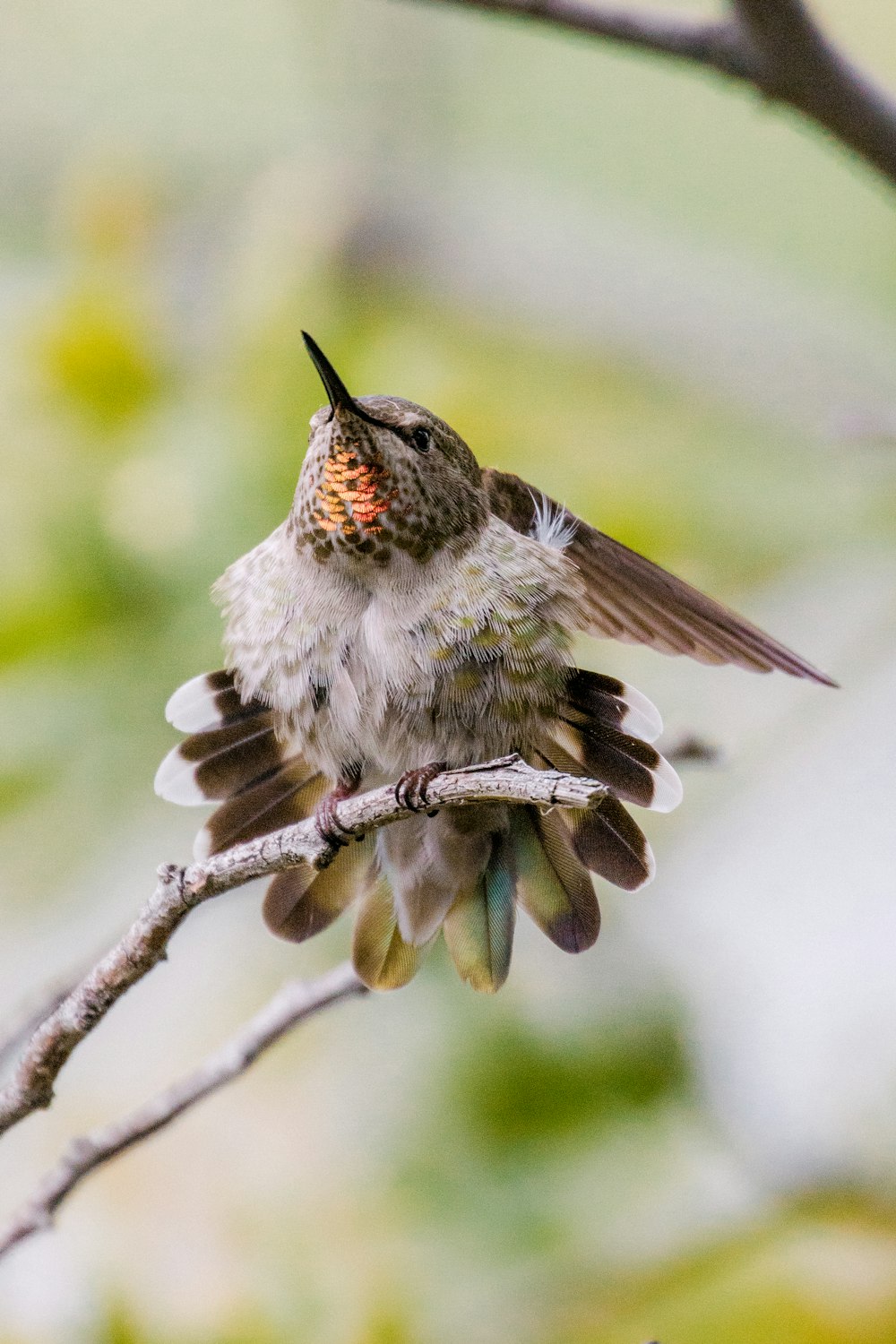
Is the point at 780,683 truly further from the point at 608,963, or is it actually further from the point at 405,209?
the point at 405,209

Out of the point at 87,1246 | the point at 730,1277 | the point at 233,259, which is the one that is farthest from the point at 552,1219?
the point at 233,259

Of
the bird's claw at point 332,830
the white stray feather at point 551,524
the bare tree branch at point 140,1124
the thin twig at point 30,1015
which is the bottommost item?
the bare tree branch at point 140,1124

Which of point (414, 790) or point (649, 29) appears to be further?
point (649, 29)

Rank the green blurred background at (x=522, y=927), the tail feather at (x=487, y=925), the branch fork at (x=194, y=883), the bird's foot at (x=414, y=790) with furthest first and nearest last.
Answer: the green blurred background at (x=522, y=927) → the tail feather at (x=487, y=925) → the bird's foot at (x=414, y=790) → the branch fork at (x=194, y=883)

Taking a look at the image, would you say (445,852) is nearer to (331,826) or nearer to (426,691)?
(426,691)

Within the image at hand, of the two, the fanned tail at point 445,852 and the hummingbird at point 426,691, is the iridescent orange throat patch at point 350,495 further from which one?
the fanned tail at point 445,852

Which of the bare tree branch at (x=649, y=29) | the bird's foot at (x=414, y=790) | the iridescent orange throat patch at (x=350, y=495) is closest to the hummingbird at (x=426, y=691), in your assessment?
the iridescent orange throat patch at (x=350, y=495)

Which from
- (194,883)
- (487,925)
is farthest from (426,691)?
(194,883)
